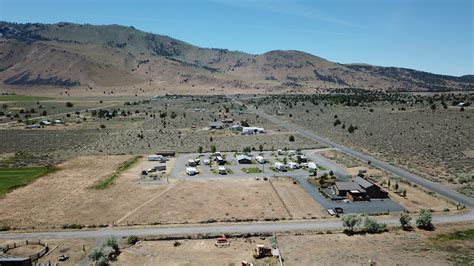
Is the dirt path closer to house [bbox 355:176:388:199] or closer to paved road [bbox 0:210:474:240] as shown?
paved road [bbox 0:210:474:240]

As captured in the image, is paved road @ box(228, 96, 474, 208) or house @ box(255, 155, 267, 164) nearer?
paved road @ box(228, 96, 474, 208)

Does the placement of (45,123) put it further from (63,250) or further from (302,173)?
(63,250)

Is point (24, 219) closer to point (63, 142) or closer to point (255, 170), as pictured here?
point (255, 170)

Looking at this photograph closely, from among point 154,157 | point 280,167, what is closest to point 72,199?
point 154,157

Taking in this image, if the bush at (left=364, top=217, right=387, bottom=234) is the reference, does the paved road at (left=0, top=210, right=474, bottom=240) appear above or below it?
below

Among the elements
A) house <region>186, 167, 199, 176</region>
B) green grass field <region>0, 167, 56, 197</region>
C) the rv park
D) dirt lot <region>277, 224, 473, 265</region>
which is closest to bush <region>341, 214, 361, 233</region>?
the rv park

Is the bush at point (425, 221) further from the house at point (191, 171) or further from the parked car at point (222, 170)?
the house at point (191, 171)

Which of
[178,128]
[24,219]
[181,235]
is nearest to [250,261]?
[181,235]
